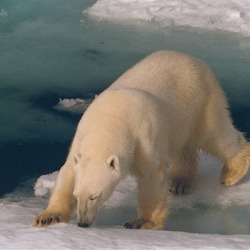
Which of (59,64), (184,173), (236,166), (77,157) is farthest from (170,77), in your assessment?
(59,64)

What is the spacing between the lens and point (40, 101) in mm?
6137

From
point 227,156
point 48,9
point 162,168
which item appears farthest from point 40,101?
point 48,9

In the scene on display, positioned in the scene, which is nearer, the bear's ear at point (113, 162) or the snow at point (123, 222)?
the snow at point (123, 222)

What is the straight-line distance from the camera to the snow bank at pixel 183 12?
8.08 meters

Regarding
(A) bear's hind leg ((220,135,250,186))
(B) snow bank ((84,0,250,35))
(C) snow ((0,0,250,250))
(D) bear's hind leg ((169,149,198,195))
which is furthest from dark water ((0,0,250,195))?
(D) bear's hind leg ((169,149,198,195))

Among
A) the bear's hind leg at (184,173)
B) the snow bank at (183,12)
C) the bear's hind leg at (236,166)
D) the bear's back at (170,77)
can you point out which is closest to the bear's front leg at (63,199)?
the bear's back at (170,77)

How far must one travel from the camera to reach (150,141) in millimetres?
3824

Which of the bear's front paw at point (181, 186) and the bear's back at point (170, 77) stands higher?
the bear's back at point (170, 77)

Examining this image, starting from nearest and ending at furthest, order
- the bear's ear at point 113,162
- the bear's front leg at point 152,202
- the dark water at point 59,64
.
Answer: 1. the bear's ear at point 113,162
2. the bear's front leg at point 152,202
3. the dark water at point 59,64

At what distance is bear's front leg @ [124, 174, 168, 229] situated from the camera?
389 centimetres

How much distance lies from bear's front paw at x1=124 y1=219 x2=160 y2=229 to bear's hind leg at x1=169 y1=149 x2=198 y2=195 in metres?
0.70

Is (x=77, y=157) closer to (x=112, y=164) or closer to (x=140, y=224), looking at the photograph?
(x=112, y=164)

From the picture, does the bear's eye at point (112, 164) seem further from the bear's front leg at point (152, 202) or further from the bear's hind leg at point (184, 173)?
the bear's hind leg at point (184, 173)

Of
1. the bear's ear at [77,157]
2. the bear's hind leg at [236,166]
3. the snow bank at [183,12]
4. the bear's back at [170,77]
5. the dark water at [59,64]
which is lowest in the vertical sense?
the dark water at [59,64]
